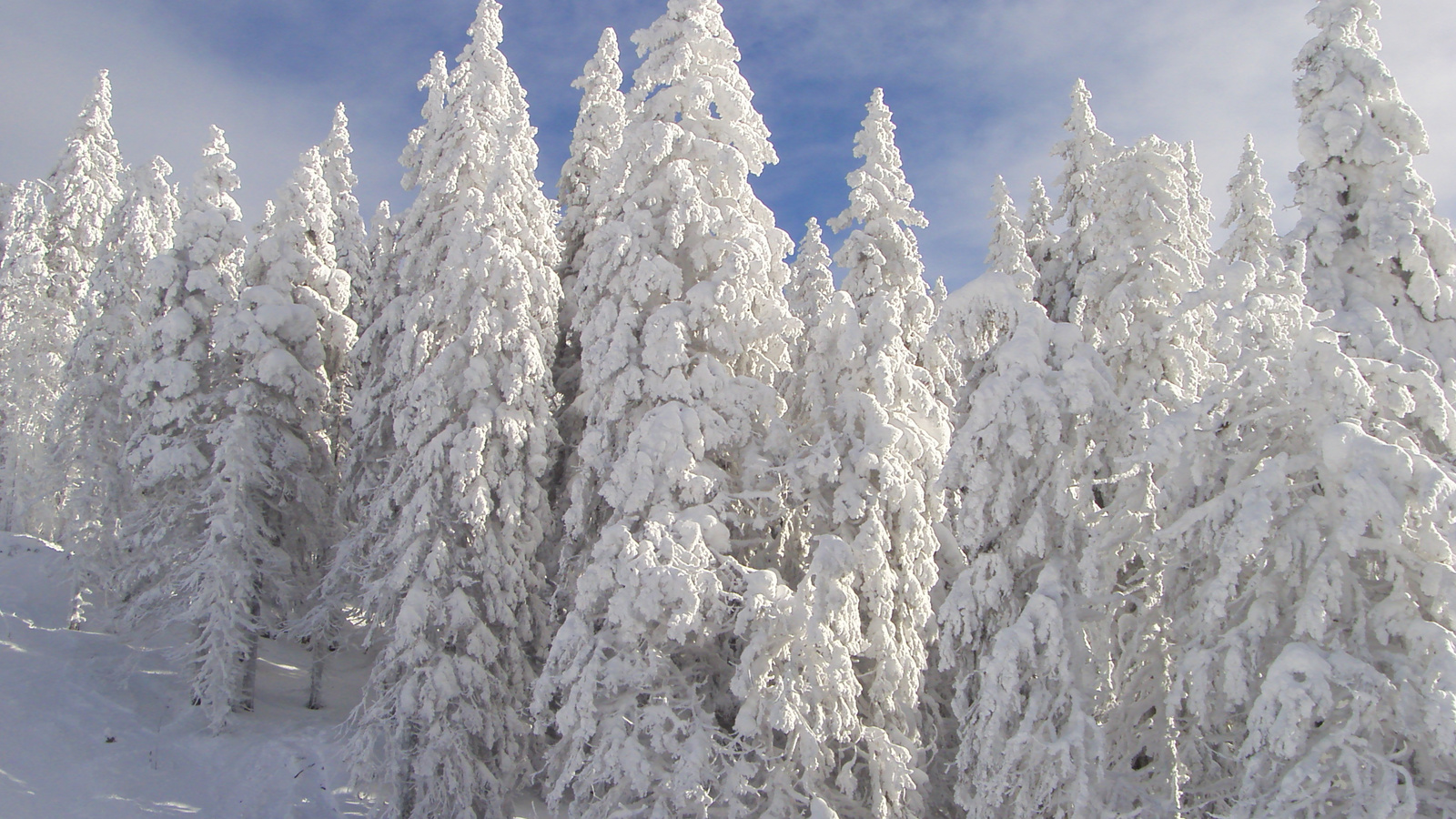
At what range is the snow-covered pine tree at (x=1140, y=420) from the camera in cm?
1160

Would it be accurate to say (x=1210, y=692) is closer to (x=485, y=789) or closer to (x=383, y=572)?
(x=485, y=789)

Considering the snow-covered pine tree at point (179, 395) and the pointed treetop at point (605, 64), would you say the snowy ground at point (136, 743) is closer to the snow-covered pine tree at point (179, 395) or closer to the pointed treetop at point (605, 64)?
the snow-covered pine tree at point (179, 395)

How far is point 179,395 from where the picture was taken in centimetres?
2155

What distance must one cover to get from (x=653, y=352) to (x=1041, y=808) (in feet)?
31.3

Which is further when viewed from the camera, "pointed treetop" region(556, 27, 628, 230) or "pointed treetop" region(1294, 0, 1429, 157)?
"pointed treetop" region(556, 27, 628, 230)

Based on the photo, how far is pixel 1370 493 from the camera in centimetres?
873

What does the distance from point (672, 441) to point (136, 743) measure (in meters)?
16.4

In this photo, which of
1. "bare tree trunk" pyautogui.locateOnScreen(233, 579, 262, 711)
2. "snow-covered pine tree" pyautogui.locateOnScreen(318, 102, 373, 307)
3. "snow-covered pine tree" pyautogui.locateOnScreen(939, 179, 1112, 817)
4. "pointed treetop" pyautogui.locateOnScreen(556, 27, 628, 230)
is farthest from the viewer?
"snow-covered pine tree" pyautogui.locateOnScreen(318, 102, 373, 307)

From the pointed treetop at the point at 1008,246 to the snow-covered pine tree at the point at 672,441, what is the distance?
15.2ft

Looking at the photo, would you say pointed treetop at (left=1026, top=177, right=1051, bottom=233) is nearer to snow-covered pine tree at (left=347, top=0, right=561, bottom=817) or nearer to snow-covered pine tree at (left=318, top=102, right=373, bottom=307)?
snow-covered pine tree at (left=347, top=0, right=561, bottom=817)

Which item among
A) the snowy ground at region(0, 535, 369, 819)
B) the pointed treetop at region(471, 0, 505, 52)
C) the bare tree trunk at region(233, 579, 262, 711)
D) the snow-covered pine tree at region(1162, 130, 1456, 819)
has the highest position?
the pointed treetop at region(471, 0, 505, 52)

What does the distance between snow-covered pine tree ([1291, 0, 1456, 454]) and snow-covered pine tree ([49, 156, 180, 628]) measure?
89.8 feet

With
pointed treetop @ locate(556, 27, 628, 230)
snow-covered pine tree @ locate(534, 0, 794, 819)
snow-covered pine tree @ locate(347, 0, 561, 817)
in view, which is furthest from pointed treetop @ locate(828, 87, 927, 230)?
pointed treetop @ locate(556, 27, 628, 230)

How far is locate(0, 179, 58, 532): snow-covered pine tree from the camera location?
31.5m
